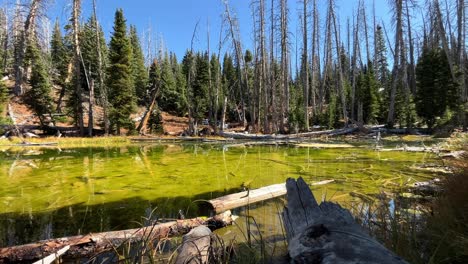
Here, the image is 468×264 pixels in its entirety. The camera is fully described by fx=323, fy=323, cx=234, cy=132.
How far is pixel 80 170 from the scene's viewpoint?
9008 mm

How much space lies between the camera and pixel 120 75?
1040 inches

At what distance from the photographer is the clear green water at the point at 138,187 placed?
4.34 m

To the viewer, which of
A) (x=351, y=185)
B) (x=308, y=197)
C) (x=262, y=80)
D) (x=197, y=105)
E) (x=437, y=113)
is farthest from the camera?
(x=197, y=105)

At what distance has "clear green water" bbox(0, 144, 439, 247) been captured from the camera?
4344 millimetres

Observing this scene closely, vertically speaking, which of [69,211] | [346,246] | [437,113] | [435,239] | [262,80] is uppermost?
[262,80]

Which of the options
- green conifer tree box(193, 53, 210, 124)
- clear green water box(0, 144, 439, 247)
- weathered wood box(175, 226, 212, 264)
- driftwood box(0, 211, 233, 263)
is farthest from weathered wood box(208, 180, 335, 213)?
green conifer tree box(193, 53, 210, 124)

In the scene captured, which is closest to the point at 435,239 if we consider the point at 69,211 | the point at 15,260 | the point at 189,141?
the point at 15,260

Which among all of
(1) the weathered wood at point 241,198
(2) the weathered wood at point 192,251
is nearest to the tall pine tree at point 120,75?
(1) the weathered wood at point 241,198

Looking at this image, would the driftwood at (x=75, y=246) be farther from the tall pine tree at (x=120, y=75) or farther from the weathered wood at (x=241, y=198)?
the tall pine tree at (x=120, y=75)

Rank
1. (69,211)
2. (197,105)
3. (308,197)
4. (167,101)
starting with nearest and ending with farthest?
(308,197) → (69,211) → (197,105) → (167,101)

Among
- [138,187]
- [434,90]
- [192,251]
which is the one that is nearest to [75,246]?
[192,251]

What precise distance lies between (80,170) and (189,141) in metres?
13.2

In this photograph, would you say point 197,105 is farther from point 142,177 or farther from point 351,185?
point 351,185

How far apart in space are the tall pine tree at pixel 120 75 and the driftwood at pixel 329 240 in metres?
24.9
